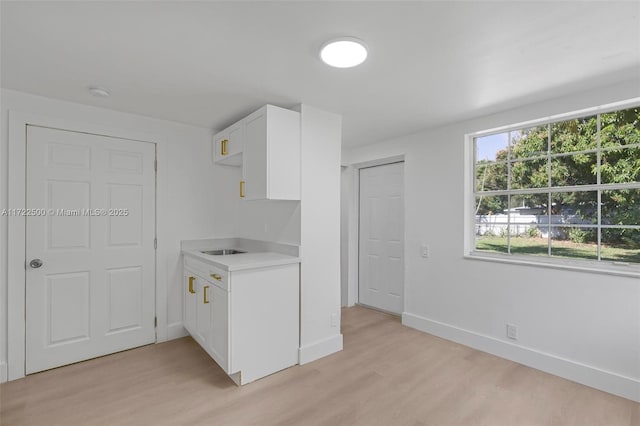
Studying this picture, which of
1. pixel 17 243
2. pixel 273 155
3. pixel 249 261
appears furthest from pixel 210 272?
pixel 17 243

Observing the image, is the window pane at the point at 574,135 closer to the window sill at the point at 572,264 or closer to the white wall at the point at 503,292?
the white wall at the point at 503,292

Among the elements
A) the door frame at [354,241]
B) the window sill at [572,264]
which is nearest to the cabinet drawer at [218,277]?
the door frame at [354,241]

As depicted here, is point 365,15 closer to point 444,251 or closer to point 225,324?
point 225,324

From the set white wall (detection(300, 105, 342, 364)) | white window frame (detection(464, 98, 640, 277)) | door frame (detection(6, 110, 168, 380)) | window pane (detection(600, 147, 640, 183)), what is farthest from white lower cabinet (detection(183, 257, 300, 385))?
window pane (detection(600, 147, 640, 183))

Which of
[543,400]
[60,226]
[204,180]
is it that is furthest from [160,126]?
[543,400]

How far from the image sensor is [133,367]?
267cm

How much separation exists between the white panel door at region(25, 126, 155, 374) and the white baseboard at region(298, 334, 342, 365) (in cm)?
163

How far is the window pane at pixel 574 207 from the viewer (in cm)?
252

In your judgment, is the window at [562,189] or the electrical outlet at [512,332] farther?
the electrical outlet at [512,332]

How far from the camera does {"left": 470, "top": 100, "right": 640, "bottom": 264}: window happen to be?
2.39 m

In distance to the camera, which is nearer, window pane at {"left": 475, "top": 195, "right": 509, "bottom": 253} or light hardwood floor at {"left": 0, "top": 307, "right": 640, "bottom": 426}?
light hardwood floor at {"left": 0, "top": 307, "right": 640, "bottom": 426}

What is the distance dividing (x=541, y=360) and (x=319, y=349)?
6.28 ft

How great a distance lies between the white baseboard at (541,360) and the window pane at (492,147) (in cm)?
179

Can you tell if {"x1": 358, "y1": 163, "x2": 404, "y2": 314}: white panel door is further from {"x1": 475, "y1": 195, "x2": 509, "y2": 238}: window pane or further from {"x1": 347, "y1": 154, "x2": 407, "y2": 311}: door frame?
{"x1": 475, "y1": 195, "x2": 509, "y2": 238}: window pane
